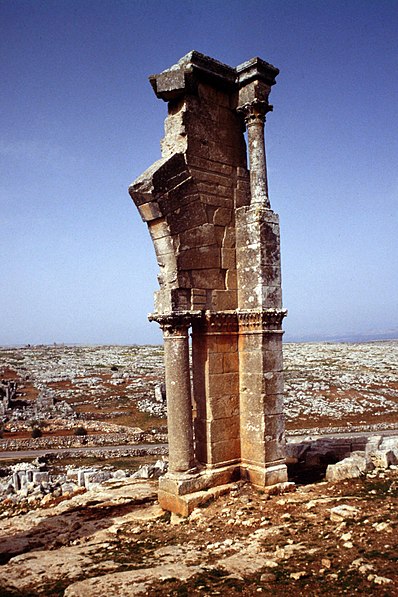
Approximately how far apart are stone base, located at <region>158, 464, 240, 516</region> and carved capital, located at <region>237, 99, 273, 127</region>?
281 inches

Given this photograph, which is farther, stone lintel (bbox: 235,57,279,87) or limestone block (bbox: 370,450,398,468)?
limestone block (bbox: 370,450,398,468)

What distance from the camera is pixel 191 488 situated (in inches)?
383

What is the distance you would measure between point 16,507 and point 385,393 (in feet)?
115

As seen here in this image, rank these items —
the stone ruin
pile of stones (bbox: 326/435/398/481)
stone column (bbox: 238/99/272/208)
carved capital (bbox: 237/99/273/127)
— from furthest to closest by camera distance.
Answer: the stone ruin, pile of stones (bbox: 326/435/398/481), stone column (bbox: 238/99/272/208), carved capital (bbox: 237/99/273/127)

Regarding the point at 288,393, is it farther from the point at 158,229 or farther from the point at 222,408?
the point at 158,229

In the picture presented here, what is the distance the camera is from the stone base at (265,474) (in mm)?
10031

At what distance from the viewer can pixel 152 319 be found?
1028 cm

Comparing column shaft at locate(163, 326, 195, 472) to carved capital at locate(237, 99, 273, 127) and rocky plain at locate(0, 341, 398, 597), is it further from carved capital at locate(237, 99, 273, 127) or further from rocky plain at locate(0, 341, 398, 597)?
carved capital at locate(237, 99, 273, 127)

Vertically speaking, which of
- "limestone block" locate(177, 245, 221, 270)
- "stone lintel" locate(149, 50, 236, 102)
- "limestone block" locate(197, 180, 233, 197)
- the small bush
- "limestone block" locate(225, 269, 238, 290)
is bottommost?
the small bush

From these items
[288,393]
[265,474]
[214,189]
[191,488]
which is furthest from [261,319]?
[288,393]

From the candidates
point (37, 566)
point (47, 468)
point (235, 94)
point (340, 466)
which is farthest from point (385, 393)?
point (37, 566)

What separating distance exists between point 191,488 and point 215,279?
4103 mm

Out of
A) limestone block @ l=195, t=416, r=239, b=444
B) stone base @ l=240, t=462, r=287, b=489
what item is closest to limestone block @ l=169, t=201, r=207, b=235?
limestone block @ l=195, t=416, r=239, b=444

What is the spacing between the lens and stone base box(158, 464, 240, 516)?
31.0 feet
